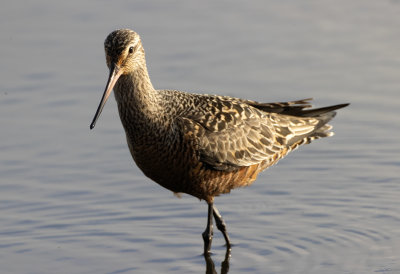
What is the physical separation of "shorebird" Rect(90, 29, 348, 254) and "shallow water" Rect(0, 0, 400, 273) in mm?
630

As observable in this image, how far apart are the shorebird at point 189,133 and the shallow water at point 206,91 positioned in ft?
2.07

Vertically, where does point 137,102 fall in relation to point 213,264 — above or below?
above

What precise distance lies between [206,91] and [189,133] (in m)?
3.09

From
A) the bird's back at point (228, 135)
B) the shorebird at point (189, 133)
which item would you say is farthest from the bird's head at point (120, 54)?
the bird's back at point (228, 135)

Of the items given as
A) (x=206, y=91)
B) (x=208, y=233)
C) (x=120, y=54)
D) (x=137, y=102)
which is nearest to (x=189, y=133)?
(x=137, y=102)

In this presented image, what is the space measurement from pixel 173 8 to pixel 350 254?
593cm

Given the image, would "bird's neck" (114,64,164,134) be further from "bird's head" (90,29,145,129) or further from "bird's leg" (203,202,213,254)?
"bird's leg" (203,202,213,254)

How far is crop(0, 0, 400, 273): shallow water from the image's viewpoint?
36.8 feet

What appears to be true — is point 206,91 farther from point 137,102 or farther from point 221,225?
point 137,102

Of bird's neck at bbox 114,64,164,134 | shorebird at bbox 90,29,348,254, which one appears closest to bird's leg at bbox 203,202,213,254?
shorebird at bbox 90,29,348,254

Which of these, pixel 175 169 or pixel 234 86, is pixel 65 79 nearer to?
pixel 234 86

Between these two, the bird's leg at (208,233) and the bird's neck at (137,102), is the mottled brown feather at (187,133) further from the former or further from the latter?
the bird's leg at (208,233)

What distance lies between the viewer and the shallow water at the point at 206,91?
36.8 ft

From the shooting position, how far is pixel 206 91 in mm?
13789
